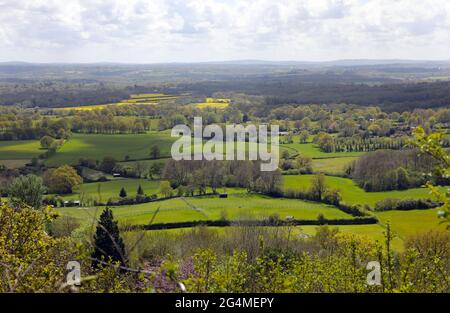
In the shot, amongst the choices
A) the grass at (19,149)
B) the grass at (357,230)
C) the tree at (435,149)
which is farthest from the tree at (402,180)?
the tree at (435,149)

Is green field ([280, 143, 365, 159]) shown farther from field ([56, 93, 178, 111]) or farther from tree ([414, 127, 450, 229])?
field ([56, 93, 178, 111])

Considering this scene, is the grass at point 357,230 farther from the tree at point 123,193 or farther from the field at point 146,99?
the field at point 146,99

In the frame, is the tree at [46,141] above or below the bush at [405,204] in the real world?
above

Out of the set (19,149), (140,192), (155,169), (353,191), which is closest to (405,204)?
(353,191)

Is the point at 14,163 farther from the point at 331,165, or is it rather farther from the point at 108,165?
the point at 331,165

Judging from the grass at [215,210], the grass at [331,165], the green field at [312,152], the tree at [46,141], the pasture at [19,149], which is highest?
the tree at [46,141]
